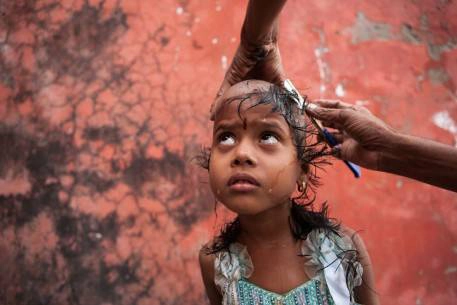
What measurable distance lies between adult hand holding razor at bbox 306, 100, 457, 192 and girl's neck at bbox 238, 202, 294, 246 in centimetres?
30

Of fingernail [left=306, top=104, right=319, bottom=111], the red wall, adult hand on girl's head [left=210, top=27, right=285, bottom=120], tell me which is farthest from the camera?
the red wall

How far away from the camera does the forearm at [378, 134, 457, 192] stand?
1.25 m

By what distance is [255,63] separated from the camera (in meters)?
1.79

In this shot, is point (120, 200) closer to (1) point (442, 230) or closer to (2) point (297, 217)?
(2) point (297, 217)

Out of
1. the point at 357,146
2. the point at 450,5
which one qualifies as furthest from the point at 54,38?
the point at 450,5

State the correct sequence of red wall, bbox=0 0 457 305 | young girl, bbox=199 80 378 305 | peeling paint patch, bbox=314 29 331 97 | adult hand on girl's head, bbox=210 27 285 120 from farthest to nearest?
peeling paint patch, bbox=314 29 331 97 < red wall, bbox=0 0 457 305 < adult hand on girl's head, bbox=210 27 285 120 < young girl, bbox=199 80 378 305

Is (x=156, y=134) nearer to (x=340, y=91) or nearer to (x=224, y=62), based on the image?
(x=224, y=62)

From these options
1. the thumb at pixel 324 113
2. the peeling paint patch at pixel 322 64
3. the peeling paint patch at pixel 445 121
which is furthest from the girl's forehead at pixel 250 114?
the peeling paint patch at pixel 445 121

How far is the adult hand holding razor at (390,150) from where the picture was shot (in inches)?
49.8

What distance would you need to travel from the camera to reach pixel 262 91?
5.00 ft

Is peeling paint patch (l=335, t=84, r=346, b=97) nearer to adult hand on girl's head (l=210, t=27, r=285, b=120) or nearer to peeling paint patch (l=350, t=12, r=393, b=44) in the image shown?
peeling paint patch (l=350, t=12, r=393, b=44)

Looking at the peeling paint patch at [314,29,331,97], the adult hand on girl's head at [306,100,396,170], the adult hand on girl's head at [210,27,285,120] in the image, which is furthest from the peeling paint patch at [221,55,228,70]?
the adult hand on girl's head at [306,100,396,170]

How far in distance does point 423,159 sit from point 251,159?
475 millimetres

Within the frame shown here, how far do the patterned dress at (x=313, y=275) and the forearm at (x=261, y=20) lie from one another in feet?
2.40
